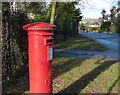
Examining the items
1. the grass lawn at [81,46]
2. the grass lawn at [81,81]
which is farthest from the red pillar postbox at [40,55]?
the grass lawn at [81,46]

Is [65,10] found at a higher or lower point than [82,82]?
higher

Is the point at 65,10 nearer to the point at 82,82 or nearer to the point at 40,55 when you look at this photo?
the point at 82,82

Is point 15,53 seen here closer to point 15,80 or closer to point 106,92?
point 15,80

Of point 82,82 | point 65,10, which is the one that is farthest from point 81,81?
point 65,10

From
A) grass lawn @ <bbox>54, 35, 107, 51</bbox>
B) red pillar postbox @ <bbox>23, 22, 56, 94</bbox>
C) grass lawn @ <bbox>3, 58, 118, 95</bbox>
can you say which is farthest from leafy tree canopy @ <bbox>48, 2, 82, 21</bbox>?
red pillar postbox @ <bbox>23, 22, 56, 94</bbox>

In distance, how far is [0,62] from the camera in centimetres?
466

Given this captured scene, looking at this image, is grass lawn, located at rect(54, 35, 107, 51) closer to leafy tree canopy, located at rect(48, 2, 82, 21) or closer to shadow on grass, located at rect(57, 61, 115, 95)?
leafy tree canopy, located at rect(48, 2, 82, 21)

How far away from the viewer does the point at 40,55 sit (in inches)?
120

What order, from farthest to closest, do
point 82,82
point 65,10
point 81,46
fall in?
point 65,10
point 81,46
point 82,82

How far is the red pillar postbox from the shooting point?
118 inches

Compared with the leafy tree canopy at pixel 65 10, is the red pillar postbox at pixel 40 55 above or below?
below

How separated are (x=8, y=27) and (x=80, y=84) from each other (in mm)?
2418

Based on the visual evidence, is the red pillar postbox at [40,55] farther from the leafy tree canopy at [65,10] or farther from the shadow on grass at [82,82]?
the leafy tree canopy at [65,10]

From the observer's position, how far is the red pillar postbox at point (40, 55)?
2990 millimetres
